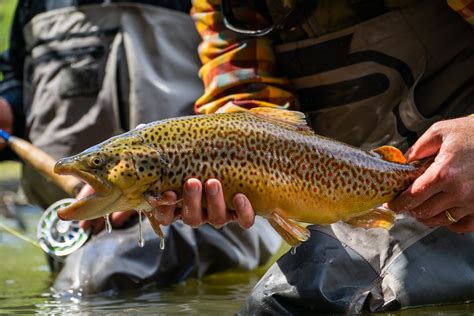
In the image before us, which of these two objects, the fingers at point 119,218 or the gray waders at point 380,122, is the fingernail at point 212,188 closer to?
the gray waders at point 380,122

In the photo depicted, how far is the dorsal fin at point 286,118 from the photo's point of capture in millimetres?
2186

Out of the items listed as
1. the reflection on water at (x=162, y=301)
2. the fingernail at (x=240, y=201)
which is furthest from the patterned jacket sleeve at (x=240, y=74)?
the fingernail at (x=240, y=201)

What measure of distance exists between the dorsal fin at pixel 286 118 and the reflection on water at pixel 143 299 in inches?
19.6

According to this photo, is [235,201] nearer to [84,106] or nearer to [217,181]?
[217,181]

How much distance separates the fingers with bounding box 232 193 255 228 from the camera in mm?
2061

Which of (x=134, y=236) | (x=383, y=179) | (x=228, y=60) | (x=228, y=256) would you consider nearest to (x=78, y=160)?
(x=383, y=179)

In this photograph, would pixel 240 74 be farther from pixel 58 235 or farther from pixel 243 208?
pixel 58 235

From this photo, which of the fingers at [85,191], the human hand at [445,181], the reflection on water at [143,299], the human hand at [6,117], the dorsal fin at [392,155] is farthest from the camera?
the human hand at [6,117]

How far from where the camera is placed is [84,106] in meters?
3.63

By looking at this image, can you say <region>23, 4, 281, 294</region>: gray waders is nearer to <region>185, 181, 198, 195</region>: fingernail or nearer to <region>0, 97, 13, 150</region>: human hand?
<region>0, 97, 13, 150</region>: human hand

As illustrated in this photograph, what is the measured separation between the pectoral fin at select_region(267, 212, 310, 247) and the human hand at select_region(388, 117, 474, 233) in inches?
8.6

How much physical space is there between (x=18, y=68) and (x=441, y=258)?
2.29 m

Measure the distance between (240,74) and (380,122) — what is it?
41 centimetres

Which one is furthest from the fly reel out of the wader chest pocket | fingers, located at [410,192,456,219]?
fingers, located at [410,192,456,219]
